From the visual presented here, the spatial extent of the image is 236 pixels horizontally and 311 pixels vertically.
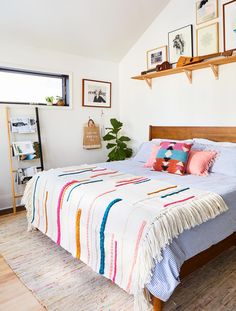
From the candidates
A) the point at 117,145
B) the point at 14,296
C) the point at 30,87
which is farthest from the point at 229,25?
the point at 14,296

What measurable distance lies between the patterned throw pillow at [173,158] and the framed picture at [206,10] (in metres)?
1.58

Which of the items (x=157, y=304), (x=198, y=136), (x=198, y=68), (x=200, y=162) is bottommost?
(x=157, y=304)

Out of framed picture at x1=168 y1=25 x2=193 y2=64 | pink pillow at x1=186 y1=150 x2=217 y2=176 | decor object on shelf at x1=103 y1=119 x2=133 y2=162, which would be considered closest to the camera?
pink pillow at x1=186 y1=150 x2=217 y2=176

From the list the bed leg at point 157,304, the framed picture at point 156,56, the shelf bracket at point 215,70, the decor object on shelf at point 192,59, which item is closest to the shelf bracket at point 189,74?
the decor object on shelf at point 192,59

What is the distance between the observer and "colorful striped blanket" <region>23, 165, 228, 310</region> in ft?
4.83

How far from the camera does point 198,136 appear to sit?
10.8ft

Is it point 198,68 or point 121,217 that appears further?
point 198,68

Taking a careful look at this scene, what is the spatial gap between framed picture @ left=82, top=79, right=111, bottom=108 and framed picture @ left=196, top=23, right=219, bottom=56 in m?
1.63

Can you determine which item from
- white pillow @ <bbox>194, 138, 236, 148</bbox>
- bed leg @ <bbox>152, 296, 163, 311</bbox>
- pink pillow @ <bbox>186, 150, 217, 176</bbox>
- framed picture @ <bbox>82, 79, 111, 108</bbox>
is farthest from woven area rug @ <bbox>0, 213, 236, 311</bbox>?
framed picture @ <bbox>82, 79, 111, 108</bbox>

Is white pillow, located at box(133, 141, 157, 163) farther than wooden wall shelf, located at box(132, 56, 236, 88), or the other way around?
white pillow, located at box(133, 141, 157, 163)

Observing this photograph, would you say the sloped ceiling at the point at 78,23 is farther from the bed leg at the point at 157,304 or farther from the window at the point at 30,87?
the bed leg at the point at 157,304

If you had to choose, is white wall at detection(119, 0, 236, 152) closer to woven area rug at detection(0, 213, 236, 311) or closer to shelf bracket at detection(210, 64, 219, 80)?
shelf bracket at detection(210, 64, 219, 80)

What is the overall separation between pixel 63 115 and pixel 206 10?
2321 millimetres

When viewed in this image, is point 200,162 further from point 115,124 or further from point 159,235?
point 115,124
